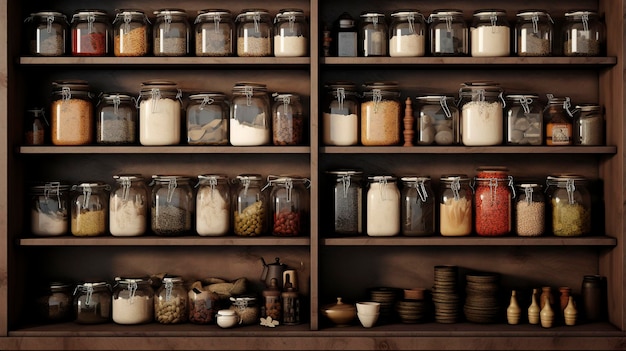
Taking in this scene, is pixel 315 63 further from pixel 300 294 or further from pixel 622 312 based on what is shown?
pixel 622 312

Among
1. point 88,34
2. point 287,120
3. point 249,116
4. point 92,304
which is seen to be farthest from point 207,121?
point 92,304

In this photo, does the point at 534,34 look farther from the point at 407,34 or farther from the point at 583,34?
the point at 407,34

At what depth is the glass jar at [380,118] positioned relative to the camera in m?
3.29

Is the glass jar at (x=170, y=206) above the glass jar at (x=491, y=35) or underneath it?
underneath

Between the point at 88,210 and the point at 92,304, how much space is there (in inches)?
15.4

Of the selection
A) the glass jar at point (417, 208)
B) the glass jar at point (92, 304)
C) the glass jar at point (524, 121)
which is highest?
the glass jar at point (524, 121)

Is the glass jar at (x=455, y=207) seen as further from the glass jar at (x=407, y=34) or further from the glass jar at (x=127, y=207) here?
the glass jar at (x=127, y=207)

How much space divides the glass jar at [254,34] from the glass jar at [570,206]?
1.33 metres

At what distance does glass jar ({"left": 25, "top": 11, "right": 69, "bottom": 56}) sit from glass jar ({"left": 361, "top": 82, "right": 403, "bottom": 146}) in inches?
51.5

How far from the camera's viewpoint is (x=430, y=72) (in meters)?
3.53

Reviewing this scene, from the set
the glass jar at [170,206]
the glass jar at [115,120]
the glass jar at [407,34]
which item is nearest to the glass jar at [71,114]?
the glass jar at [115,120]

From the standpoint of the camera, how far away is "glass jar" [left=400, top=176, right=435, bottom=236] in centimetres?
330

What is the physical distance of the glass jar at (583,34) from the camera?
130 inches

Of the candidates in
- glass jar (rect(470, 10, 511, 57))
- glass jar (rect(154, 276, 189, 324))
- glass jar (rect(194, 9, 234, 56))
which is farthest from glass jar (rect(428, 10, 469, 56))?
glass jar (rect(154, 276, 189, 324))
